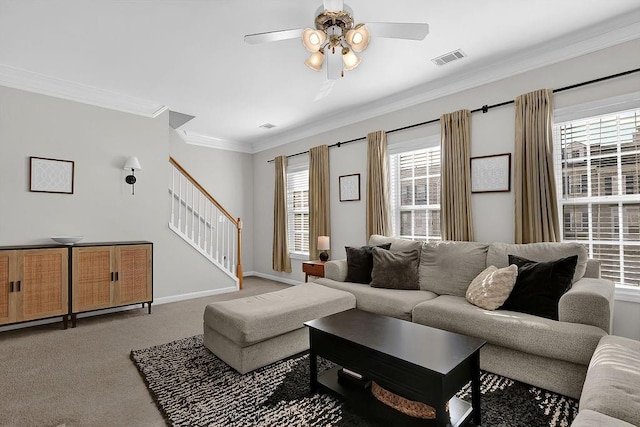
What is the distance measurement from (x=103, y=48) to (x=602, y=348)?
4.50 m

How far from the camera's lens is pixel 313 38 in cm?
229

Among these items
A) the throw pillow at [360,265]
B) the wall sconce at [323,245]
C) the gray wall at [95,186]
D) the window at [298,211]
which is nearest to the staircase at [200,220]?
the gray wall at [95,186]

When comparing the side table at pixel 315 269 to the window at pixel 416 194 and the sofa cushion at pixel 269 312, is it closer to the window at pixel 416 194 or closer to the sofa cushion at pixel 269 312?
the window at pixel 416 194

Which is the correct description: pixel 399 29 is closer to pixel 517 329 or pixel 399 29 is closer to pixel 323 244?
pixel 517 329

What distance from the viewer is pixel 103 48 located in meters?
3.06

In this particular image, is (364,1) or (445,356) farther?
(364,1)

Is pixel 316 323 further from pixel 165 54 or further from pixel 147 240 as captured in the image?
pixel 147 240

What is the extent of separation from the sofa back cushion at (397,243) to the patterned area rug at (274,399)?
1.51 metres

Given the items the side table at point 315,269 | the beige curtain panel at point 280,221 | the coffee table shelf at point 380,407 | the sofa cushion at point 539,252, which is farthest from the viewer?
the beige curtain panel at point 280,221

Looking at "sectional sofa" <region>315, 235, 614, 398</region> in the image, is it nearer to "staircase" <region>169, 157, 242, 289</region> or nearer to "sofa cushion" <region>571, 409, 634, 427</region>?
"sofa cushion" <region>571, 409, 634, 427</region>

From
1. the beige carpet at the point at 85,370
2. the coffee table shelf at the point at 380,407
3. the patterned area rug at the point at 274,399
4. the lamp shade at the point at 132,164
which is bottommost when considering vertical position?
the beige carpet at the point at 85,370

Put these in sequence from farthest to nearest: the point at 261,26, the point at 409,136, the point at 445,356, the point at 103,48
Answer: the point at 409,136, the point at 103,48, the point at 261,26, the point at 445,356

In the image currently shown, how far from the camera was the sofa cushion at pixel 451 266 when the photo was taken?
3.11 meters

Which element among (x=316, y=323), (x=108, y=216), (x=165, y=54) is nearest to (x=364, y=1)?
(x=165, y=54)
